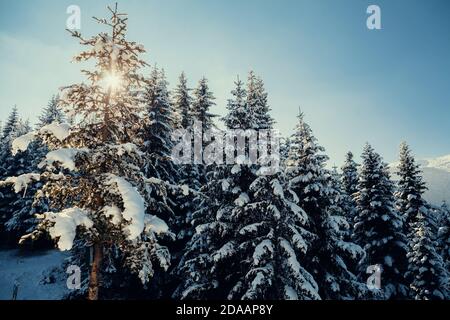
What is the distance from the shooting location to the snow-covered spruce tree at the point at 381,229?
86.1 ft

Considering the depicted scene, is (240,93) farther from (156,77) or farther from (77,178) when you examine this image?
(77,178)

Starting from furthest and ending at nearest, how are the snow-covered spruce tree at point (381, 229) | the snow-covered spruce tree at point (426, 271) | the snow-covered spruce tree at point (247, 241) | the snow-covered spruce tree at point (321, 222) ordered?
the snow-covered spruce tree at point (381, 229)
the snow-covered spruce tree at point (426, 271)
the snow-covered spruce tree at point (321, 222)
the snow-covered spruce tree at point (247, 241)

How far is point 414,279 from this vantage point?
2664 centimetres

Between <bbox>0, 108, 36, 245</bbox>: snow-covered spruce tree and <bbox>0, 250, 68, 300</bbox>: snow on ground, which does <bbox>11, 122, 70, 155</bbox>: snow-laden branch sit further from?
<bbox>0, 108, 36, 245</bbox>: snow-covered spruce tree

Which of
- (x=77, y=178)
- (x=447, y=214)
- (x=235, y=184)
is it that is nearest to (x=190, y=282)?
(x=235, y=184)

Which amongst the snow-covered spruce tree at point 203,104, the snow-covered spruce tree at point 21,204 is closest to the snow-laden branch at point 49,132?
→ the snow-covered spruce tree at point 203,104

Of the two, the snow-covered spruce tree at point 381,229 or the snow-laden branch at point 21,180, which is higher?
the snow-laden branch at point 21,180

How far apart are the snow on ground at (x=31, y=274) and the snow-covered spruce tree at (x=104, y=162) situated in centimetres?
2623

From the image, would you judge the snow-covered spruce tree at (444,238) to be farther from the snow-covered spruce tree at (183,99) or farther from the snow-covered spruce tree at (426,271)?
the snow-covered spruce tree at (183,99)

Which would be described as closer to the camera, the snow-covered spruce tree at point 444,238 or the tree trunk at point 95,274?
the tree trunk at point 95,274

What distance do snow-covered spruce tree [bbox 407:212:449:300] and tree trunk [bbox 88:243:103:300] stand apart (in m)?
23.8

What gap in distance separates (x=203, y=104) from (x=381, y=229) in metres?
18.2

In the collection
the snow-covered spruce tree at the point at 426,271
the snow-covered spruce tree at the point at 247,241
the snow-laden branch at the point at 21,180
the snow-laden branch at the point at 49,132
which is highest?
the snow-laden branch at the point at 49,132
